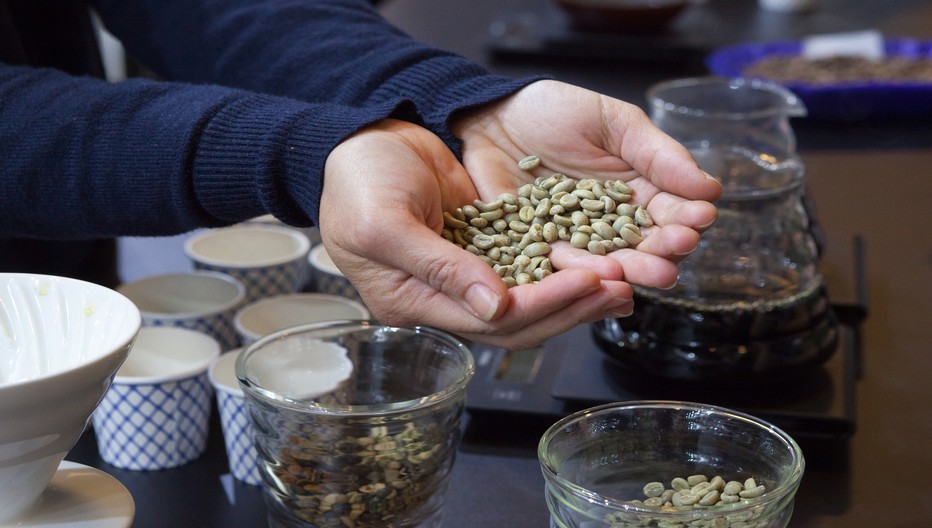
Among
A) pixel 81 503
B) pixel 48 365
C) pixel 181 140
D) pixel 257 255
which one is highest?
pixel 181 140

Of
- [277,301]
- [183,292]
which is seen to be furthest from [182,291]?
[277,301]

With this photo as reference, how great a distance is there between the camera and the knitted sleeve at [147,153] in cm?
115

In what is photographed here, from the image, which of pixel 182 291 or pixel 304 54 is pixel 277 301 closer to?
pixel 182 291

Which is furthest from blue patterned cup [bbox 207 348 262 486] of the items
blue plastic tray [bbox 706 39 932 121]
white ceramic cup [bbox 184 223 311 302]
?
blue plastic tray [bbox 706 39 932 121]

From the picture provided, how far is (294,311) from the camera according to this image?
142cm

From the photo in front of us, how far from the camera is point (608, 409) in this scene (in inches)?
38.9

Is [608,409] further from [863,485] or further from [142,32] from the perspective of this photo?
[142,32]

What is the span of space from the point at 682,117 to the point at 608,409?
0.86 m

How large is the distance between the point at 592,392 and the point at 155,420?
1.63ft

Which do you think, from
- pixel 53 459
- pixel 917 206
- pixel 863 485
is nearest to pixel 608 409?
pixel 863 485

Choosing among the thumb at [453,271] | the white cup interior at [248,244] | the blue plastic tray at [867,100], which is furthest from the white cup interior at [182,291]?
the blue plastic tray at [867,100]

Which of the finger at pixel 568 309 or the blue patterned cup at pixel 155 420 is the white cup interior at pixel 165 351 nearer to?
the blue patterned cup at pixel 155 420

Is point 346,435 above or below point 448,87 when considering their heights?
below

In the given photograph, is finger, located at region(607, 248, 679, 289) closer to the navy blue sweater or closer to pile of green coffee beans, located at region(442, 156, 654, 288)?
pile of green coffee beans, located at region(442, 156, 654, 288)
